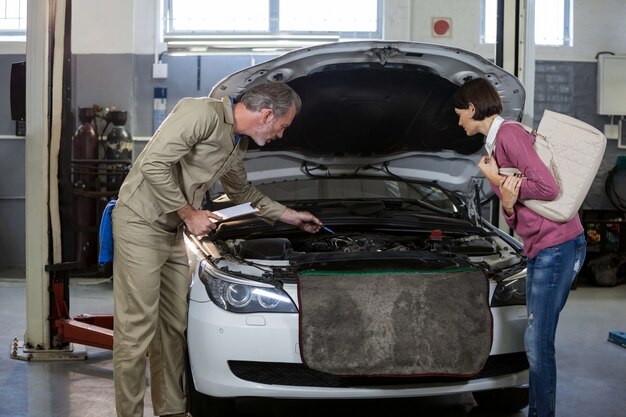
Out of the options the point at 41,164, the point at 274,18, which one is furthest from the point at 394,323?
the point at 274,18

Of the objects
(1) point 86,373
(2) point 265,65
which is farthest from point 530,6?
(1) point 86,373

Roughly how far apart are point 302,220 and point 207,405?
3.02 feet

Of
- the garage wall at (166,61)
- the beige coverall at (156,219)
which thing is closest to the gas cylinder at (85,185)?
the garage wall at (166,61)

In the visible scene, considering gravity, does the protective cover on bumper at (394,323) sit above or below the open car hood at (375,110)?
below

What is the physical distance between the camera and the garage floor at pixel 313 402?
351 cm

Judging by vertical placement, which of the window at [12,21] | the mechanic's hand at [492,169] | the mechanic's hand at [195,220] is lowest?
the mechanic's hand at [195,220]

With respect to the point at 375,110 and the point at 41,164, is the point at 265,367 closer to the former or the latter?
the point at 375,110

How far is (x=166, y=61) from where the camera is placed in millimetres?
8266

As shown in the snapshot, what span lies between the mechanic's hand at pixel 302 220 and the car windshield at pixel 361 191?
0.50m

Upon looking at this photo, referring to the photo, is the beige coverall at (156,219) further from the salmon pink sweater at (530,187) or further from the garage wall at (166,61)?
the garage wall at (166,61)

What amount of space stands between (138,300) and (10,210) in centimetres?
611

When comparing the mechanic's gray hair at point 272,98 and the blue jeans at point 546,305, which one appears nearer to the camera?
the blue jeans at point 546,305

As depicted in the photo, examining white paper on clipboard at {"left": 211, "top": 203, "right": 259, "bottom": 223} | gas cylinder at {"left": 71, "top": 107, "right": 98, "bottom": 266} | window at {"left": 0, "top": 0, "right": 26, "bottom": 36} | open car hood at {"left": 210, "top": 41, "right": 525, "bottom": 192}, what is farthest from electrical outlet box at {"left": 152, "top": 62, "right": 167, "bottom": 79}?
white paper on clipboard at {"left": 211, "top": 203, "right": 259, "bottom": 223}

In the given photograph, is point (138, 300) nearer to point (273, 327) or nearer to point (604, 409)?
point (273, 327)
